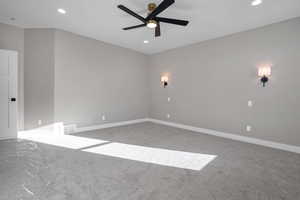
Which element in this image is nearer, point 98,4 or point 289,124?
point 98,4

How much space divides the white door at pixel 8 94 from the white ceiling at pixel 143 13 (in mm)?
1060

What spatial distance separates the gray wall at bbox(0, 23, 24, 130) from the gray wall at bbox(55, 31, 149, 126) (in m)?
0.99

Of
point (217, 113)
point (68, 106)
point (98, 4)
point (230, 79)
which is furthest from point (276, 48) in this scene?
point (68, 106)

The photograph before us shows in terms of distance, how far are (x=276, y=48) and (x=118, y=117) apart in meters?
5.11

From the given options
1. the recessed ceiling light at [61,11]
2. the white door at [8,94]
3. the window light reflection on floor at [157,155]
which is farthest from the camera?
the white door at [8,94]

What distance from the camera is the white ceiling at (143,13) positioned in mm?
3002

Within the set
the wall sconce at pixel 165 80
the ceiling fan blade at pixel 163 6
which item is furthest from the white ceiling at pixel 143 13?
the wall sconce at pixel 165 80

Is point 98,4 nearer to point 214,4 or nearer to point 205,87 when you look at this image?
point 214,4

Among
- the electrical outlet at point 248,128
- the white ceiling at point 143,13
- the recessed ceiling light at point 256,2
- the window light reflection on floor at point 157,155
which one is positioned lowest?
the window light reflection on floor at point 157,155

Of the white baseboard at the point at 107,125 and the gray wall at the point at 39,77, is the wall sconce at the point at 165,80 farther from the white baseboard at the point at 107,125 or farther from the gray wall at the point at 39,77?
the gray wall at the point at 39,77

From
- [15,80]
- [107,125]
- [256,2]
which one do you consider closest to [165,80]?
[107,125]

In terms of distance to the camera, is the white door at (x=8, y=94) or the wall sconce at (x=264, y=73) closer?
the wall sconce at (x=264, y=73)

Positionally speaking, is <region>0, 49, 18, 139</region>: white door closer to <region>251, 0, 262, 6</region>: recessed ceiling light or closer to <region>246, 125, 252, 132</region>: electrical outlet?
<region>251, 0, 262, 6</region>: recessed ceiling light

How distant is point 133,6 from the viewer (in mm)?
3119
